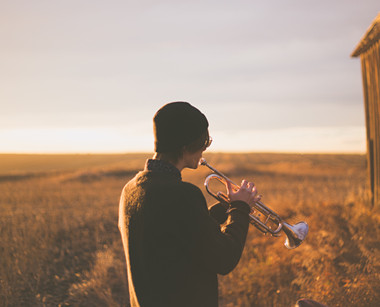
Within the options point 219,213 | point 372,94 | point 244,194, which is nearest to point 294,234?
point 219,213

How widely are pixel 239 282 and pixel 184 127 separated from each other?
11.1 ft

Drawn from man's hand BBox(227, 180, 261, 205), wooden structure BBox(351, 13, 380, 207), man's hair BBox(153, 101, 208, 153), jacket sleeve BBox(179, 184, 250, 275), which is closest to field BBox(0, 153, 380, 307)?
wooden structure BBox(351, 13, 380, 207)

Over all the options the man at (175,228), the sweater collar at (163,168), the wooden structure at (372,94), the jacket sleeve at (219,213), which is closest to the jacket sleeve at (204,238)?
the man at (175,228)

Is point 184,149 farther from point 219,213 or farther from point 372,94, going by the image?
point 372,94

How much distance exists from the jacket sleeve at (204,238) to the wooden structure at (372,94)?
6.56 metres

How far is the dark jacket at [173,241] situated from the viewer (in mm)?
1543

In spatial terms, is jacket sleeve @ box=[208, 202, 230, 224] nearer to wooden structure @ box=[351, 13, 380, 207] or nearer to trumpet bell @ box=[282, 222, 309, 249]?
trumpet bell @ box=[282, 222, 309, 249]

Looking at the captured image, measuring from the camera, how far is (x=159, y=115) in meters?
1.75

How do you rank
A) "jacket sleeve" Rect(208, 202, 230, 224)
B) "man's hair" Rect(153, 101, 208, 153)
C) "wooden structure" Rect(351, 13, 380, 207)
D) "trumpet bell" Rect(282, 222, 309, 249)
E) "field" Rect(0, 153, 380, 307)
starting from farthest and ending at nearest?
1. "wooden structure" Rect(351, 13, 380, 207)
2. "field" Rect(0, 153, 380, 307)
3. "trumpet bell" Rect(282, 222, 309, 249)
4. "jacket sleeve" Rect(208, 202, 230, 224)
5. "man's hair" Rect(153, 101, 208, 153)

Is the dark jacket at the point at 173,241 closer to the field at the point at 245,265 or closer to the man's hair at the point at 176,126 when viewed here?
the man's hair at the point at 176,126

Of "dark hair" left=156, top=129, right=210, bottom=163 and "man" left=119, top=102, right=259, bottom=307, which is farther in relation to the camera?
"dark hair" left=156, top=129, right=210, bottom=163

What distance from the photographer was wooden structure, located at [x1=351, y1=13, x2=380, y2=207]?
23.7 feet

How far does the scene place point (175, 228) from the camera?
1.55 m

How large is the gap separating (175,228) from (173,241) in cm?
8
